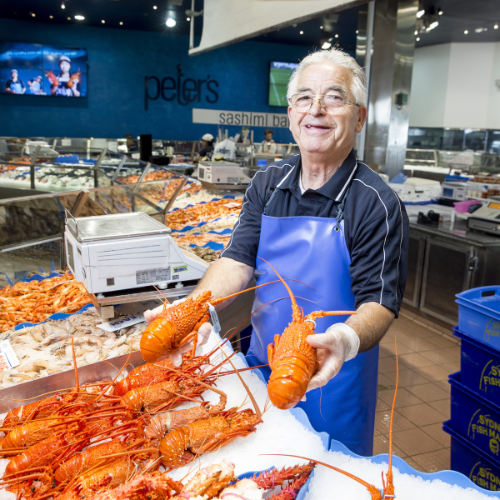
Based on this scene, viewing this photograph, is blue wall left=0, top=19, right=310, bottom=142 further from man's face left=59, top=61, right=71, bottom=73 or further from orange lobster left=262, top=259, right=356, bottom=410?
orange lobster left=262, top=259, right=356, bottom=410

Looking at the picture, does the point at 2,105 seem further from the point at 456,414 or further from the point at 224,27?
the point at 456,414

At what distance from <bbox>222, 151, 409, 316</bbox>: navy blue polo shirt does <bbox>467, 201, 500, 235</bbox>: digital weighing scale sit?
3.25 meters

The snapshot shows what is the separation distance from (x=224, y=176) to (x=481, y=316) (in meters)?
3.92

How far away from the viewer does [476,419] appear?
2305 millimetres

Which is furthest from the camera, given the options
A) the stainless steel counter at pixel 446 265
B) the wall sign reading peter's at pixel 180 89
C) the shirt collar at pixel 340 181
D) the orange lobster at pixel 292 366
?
the wall sign reading peter's at pixel 180 89

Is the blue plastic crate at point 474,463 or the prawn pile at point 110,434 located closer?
the prawn pile at point 110,434

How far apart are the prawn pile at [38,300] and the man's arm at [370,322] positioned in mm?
1767

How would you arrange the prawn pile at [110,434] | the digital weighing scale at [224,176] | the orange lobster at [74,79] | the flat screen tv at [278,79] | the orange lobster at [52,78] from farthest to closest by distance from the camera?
1. the flat screen tv at [278,79]
2. the orange lobster at [74,79]
3. the orange lobster at [52,78]
4. the digital weighing scale at [224,176]
5. the prawn pile at [110,434]

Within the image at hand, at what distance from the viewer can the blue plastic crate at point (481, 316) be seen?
2176 millimetres

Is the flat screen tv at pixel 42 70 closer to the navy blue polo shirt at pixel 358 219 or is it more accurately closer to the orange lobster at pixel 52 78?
the orange lobster at pixel 52 78

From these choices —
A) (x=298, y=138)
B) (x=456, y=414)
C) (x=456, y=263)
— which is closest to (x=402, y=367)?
(x=456, y=263)

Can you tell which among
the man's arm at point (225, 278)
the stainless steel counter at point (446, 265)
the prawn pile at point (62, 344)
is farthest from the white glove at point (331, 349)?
the stainless steel counter at point (446, 265)

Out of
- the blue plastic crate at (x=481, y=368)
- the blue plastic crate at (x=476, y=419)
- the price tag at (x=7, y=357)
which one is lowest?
the blue plastic crate at (x=476, y=419)

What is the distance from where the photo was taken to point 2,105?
12242 mm
